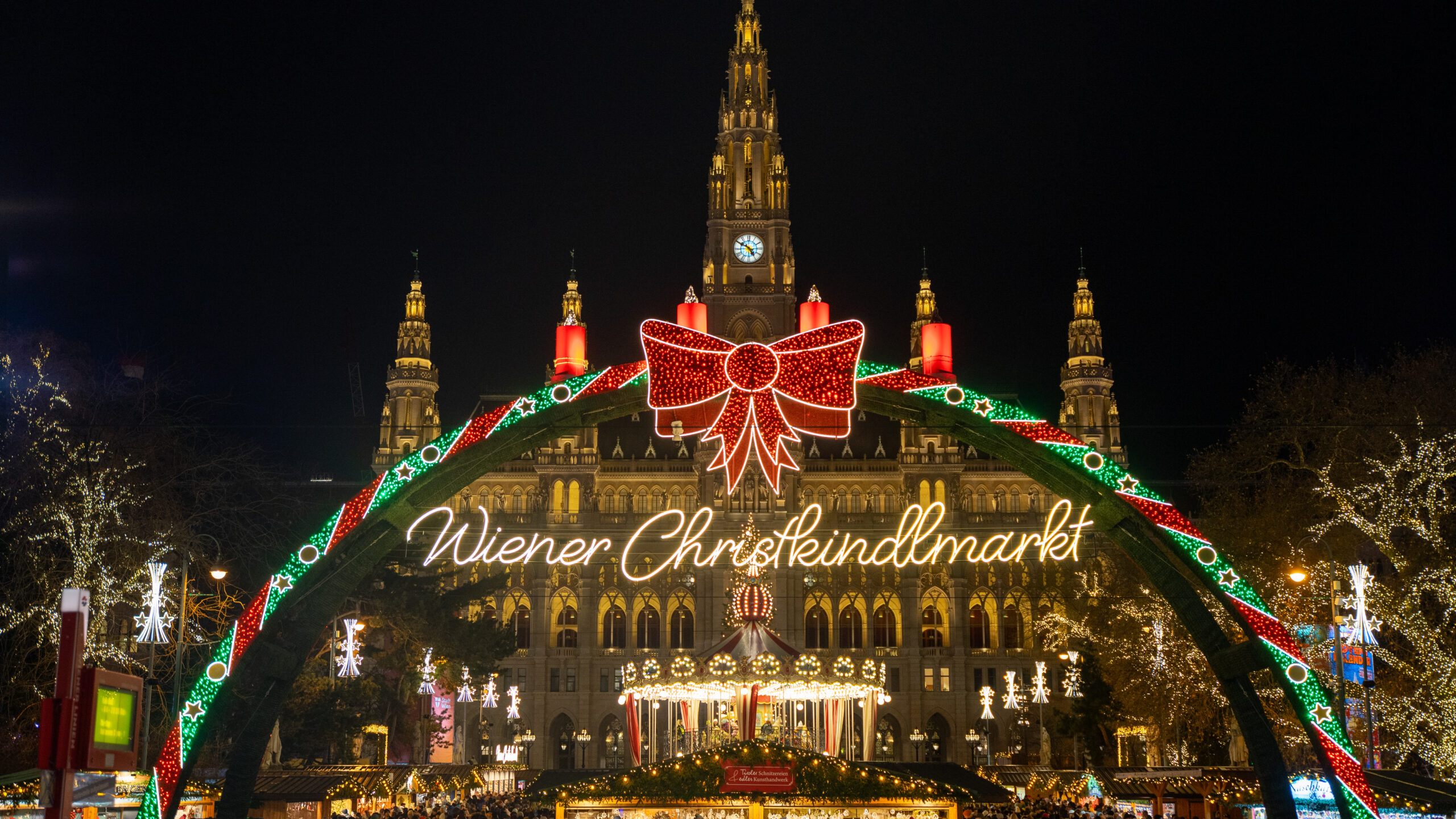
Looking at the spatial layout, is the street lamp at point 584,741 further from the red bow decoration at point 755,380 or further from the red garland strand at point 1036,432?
the red garland strand at point 1036,432

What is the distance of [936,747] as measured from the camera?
69125mm

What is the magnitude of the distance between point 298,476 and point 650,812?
2484 cm

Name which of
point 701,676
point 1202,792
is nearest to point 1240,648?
point 1202,792

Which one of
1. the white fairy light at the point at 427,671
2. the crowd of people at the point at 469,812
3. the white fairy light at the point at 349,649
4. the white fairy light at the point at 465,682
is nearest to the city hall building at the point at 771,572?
the white fairy light at the point at 465,682

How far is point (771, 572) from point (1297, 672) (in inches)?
2115

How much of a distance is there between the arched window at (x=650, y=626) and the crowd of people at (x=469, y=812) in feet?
147

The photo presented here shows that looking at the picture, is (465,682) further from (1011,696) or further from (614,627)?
(614,627)

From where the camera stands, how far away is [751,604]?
3155 cm

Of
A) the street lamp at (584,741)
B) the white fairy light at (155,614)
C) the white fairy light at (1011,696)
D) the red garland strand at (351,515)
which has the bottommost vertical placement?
the street lamp at (584,741)

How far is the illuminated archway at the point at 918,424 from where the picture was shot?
14.5 metres

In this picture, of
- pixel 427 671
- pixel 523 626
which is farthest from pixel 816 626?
pixel 427 671

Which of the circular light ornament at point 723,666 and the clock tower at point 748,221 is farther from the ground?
the clock tower at point 748,221

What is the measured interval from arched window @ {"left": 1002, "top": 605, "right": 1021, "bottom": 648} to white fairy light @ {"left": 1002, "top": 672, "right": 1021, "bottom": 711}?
5.73 ft

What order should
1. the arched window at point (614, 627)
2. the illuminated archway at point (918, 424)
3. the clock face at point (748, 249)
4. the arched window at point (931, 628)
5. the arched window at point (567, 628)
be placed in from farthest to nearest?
1. the clock face at point (748, 249)
2. the arched window at point (614, 627)
3. the arched window at point (567, 628)
4. the arched window at point (931, 628)
5. the illuminated archway at point (918, 424)
